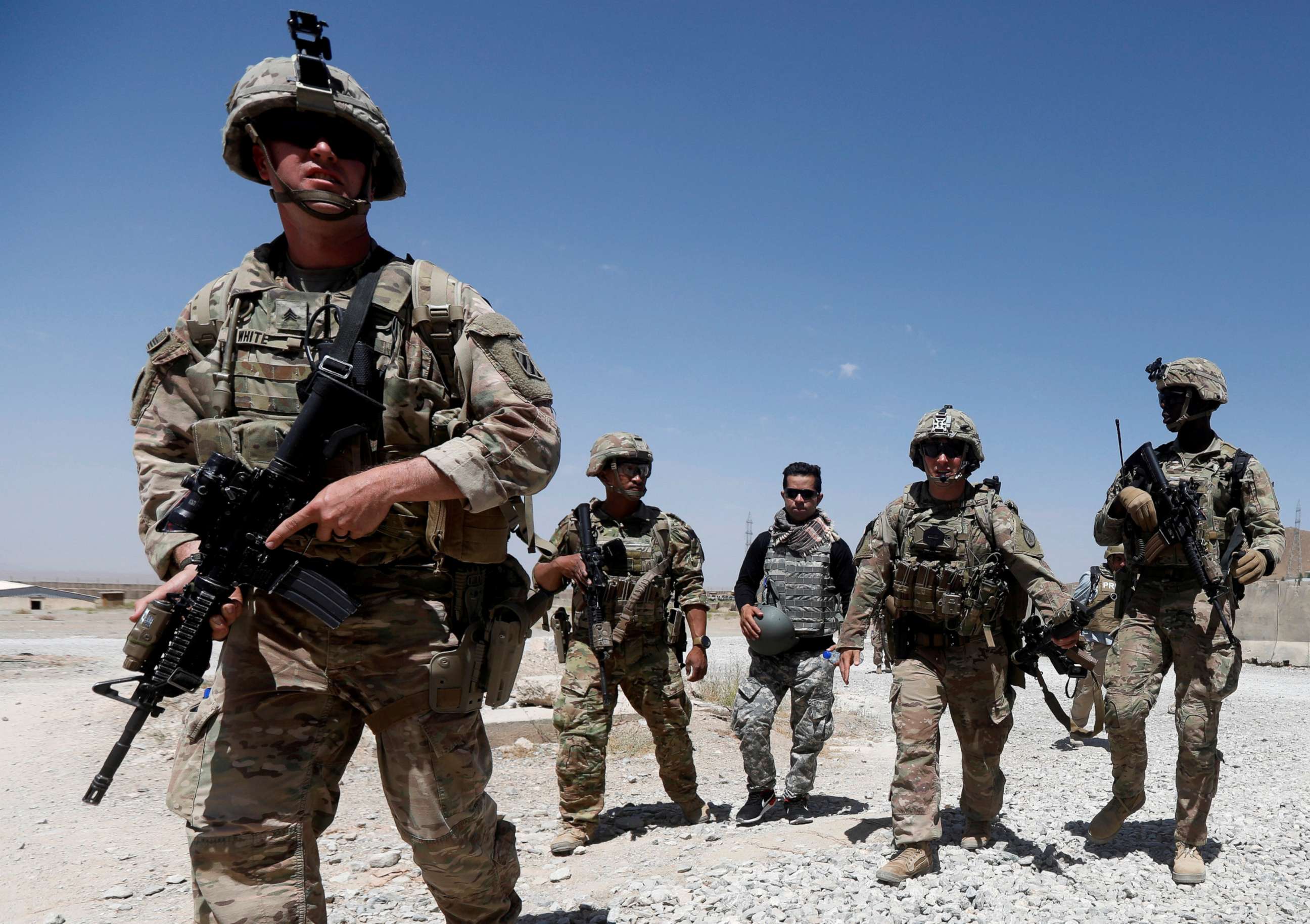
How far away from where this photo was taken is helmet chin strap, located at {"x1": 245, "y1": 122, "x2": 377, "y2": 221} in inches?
97.0

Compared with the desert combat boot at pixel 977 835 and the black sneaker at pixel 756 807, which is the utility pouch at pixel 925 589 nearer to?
the desert combat boot at pixel 977 835

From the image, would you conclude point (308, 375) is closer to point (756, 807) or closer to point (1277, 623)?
point (756, 807)

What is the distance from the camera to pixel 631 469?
5.72 meters

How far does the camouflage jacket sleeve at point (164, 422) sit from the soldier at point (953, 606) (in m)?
3.55

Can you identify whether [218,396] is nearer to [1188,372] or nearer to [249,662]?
[249,662]

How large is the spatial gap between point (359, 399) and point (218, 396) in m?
0.45

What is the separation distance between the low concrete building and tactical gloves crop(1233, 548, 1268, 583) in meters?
16.3

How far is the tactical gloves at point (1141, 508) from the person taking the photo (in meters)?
4.98

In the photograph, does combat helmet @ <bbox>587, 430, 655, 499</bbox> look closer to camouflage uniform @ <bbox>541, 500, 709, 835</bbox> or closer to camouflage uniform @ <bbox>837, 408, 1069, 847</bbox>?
camouflage uniform @ <bbox>541, 500, 709, 835</bbox>

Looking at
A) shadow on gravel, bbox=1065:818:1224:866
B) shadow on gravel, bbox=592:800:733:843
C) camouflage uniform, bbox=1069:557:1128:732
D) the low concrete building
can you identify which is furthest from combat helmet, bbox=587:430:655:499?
the low concrete building

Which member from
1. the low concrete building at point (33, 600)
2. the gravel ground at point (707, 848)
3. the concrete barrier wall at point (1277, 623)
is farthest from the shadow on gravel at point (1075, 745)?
the low concrete building at point (33, 600)

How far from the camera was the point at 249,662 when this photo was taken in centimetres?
237

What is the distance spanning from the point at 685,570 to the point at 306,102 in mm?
3874

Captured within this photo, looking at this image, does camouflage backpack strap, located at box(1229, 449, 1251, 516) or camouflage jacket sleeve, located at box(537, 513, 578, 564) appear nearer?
camouflage backpack strap, located at box(1229, 449, 1251, 516)
